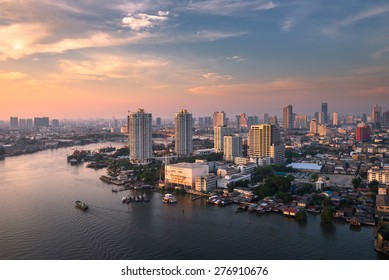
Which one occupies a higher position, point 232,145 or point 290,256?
point 232,145

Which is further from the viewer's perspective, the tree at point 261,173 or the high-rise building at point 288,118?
the high-rise building at point 288,118

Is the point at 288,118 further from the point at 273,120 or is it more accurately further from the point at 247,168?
the point at 247,168

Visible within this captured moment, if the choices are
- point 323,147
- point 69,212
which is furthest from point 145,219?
point 323,147

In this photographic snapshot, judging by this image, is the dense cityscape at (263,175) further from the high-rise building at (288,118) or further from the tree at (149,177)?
the high-rise building at (288,118)

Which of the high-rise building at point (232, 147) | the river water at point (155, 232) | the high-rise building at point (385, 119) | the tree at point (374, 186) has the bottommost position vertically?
the river water at point (155, 232)

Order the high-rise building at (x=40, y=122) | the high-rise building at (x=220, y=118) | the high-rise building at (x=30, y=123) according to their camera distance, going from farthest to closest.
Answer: the high-rise building at (x=40, y=122), the high-rise building at (x=30, y=123), the high-rise building at (x=220, y=118)

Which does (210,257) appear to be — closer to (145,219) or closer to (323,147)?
(145,219)

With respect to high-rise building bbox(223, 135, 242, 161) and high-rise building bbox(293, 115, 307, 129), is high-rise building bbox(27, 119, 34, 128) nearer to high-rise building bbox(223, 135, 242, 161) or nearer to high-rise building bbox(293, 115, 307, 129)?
high-rise building bbox(293, 115, 307, 129)

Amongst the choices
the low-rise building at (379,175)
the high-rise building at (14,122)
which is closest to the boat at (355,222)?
the low-rise building at (379,175)
